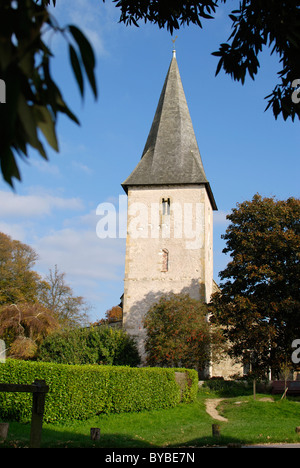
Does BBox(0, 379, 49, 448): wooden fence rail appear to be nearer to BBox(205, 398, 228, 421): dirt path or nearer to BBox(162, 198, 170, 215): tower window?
BBox(205, 398, 228, 421): dirt path

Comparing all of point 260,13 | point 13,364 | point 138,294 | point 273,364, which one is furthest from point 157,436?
point 138,294

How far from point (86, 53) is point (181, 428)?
13.6 meters

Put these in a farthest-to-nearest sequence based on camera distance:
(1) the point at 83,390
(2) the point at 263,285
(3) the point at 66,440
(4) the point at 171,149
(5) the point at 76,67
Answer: (4) the point at 171,149 < (2) the point at 263,285 < (1) the point at 83,390 < (3) the point at 66,440 < (5) the point at 76,67

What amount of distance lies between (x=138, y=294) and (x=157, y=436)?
61.6ft

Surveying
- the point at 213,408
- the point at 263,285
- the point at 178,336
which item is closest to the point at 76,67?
the point at 213,408

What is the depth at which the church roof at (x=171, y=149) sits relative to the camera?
33062mm

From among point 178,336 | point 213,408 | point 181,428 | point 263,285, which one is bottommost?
point 213,408

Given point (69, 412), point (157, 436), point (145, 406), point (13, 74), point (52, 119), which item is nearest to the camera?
point (13, 74)

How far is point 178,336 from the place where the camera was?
2436cm

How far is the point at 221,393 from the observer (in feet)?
77.7

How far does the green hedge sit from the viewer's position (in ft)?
45.0

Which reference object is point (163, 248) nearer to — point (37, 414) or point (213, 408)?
point (213, 408)

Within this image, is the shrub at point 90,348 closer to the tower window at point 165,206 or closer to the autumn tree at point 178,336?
the autumn tree at point 178,336

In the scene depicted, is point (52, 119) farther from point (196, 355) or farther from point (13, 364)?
point (196, 355)
